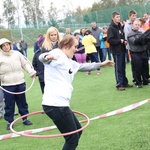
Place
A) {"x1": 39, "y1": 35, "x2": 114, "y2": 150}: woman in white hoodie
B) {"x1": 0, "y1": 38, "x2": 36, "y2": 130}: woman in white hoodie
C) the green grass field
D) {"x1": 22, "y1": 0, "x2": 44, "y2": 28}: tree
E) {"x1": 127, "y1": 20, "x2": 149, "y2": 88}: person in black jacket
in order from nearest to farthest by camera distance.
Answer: {"x1": 39, "y1": 35, "x2": 114, "y2": 150}: woman in white hoodie → the green grass field → {"x1": 0, "y1": 38, "x2": 36, "y2": 130}: woman in white hoodie → {"x1": 127, "y1": 20, "x2": 149, "y2": 88}: person in black jacket → {"x1": 22, "y1": 0, "x2": 44, "y2": 28}: tree

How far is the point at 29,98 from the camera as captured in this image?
9.86 metres

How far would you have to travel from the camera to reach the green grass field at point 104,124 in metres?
4.95

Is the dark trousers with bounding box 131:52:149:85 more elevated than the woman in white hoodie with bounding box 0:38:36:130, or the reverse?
the woman in white hoodie with bounding box 0:38:36:130

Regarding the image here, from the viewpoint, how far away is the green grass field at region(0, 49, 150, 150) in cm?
495

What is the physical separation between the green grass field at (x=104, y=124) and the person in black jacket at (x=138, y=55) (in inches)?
14.9

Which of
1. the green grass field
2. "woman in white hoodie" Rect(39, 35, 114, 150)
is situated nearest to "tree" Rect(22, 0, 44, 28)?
the green grass field

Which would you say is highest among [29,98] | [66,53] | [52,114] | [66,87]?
[66,53]

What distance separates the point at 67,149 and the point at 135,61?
18.1 feet

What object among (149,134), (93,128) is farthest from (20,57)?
(149,134)

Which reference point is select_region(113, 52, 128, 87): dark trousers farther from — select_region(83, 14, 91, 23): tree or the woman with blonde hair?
select_region(83, 14, 91, 23): tree

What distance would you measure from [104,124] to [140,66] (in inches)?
138

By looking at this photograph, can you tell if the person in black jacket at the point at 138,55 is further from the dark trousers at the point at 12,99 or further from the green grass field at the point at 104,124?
the dark trousers at the point at 12,99

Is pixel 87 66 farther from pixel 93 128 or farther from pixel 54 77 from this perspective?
pixel 93 128

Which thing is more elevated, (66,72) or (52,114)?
(66,72)
